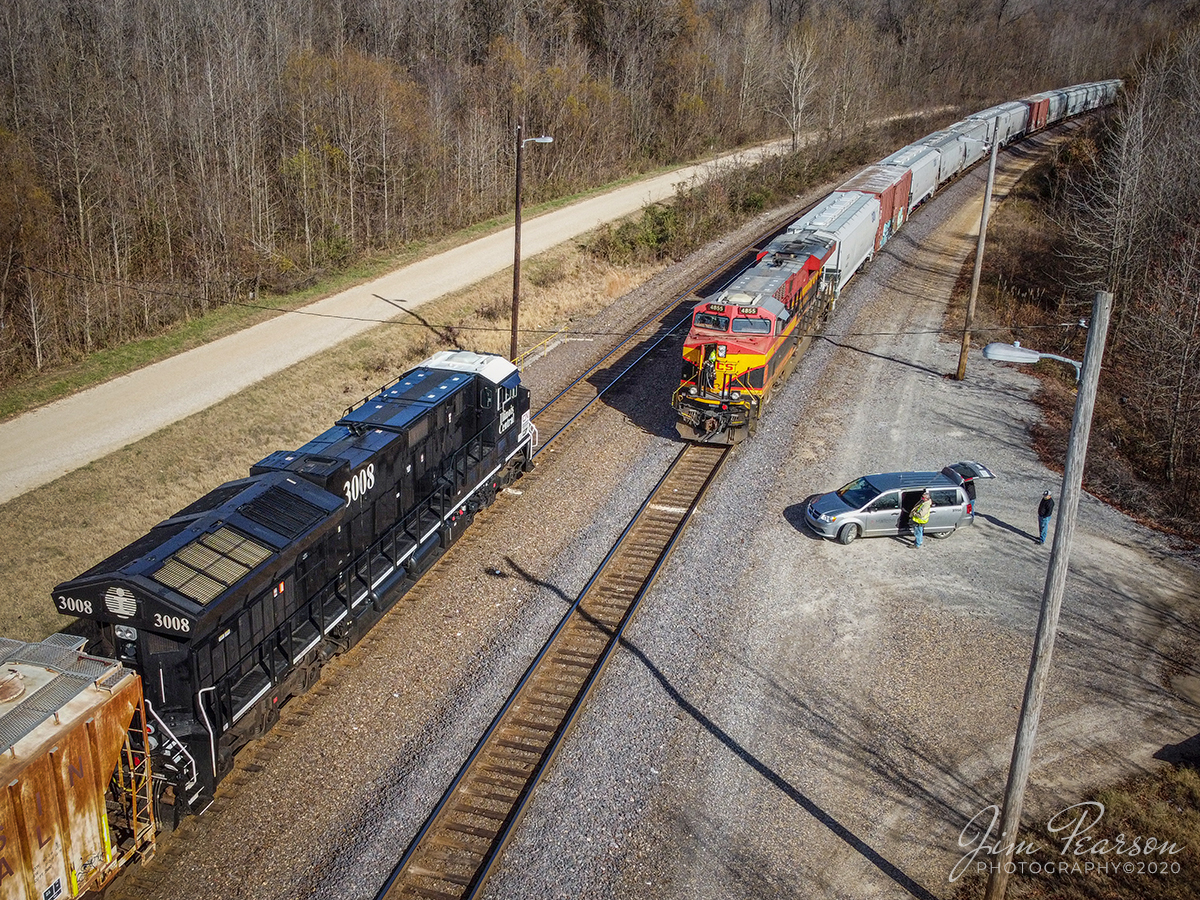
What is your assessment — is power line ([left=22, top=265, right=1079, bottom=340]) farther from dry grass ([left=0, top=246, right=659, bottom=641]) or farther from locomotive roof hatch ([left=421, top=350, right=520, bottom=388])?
locomotive roof hatch ([left=421, top=350, right=520, bottom=388])

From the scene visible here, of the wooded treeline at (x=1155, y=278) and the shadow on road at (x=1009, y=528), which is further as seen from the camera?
the wooded treeline at (x=1155, y=278)

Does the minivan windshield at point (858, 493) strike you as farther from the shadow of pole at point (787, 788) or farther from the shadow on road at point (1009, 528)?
the shadow of pole at point (787, 788)

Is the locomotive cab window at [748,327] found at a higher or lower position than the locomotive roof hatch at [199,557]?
higher

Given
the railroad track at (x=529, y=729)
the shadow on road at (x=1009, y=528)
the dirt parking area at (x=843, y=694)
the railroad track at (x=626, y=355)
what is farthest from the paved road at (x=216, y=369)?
the shadow on road at (x=1009, y=528)

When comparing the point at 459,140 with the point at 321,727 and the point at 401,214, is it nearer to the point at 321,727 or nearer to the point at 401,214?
the point at 401,214

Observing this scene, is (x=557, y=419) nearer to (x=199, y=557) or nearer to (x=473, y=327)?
(x=473, y=327)

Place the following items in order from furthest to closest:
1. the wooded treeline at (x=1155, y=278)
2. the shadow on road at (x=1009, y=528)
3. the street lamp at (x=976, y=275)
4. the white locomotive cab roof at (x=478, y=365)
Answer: the street lamp at (x=976, y=275), the wooded treeline at (x=1155, y=278), the shadow on road at (x=1009, y=528), the white locomotive cab roof at (x=478, y=365)

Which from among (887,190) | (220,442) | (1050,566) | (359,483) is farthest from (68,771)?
(887,190)

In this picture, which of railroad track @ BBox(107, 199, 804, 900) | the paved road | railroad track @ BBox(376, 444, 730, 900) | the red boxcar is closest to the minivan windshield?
railroad track @ BBox(376, 444, 730, 900)
